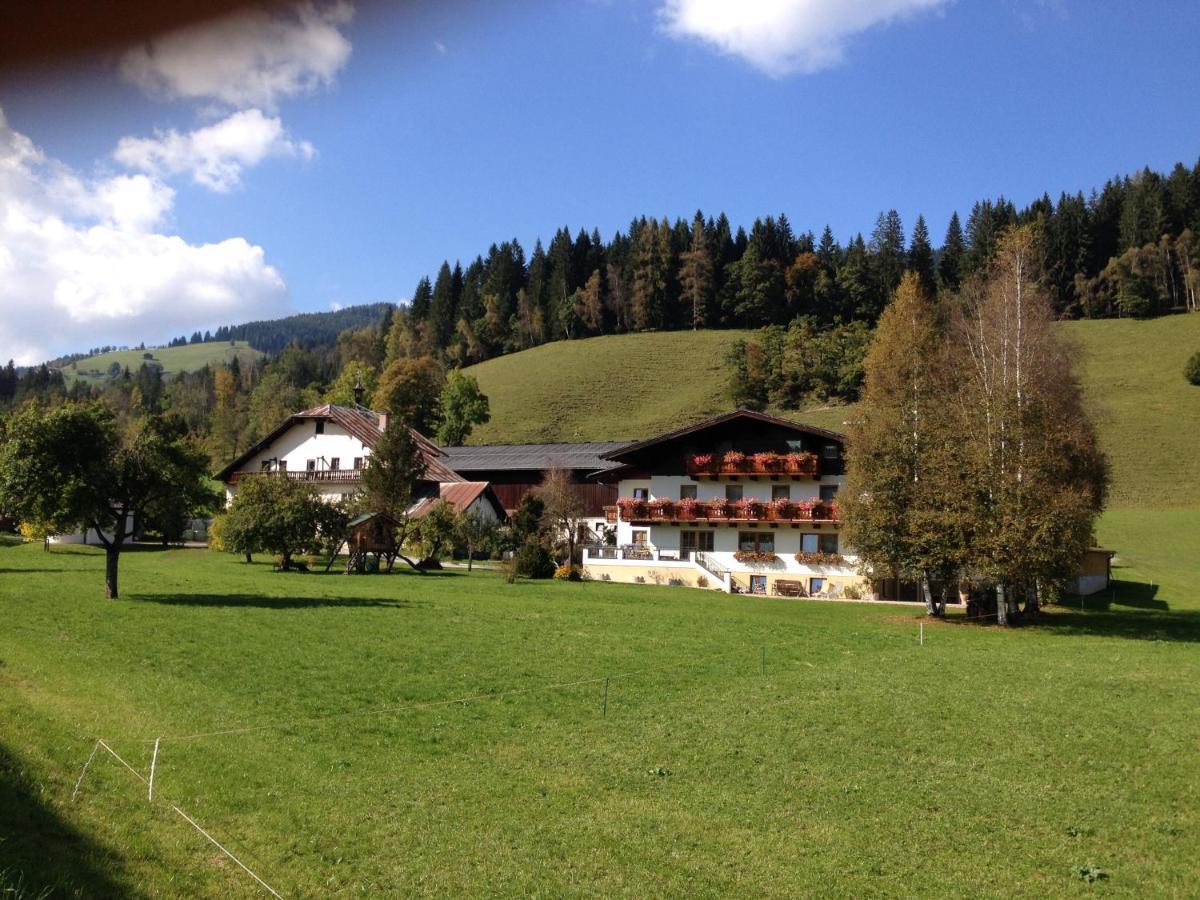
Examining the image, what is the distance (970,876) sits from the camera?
32.7 feet

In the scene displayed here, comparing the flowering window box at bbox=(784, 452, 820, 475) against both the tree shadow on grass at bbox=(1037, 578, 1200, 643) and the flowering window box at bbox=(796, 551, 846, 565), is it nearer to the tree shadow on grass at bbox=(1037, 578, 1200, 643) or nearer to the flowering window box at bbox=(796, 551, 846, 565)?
the flowering window box at bbox=(796, 551, 846, 565)

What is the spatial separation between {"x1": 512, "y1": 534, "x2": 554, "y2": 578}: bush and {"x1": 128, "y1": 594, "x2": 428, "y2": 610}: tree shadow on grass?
49.1ft

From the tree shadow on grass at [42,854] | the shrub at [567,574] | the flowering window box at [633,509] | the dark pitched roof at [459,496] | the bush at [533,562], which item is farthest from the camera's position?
the dark pitched roof at [459,496]

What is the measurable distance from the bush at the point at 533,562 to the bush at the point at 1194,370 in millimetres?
86658

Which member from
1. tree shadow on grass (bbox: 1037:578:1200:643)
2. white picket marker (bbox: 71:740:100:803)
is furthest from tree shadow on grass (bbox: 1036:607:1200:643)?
white picket marker (bbox: 71:740:100:803)

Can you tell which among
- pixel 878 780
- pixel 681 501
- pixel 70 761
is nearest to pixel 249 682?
pixel 70 761

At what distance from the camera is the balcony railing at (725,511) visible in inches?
1853

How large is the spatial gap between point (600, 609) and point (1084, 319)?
121 m

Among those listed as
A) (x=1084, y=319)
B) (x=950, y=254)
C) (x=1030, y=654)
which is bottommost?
Answer: (x=1030, y=654)

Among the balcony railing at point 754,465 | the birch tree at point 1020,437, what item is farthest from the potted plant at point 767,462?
the birch tree at point 1020,437

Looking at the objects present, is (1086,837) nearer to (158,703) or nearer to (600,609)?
(158,703)

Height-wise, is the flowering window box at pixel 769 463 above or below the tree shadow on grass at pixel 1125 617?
above

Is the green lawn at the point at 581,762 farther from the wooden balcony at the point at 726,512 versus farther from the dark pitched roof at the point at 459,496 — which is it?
the dark pitched roof at the point at 459,496

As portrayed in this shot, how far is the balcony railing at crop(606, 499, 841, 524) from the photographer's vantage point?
4706cm
